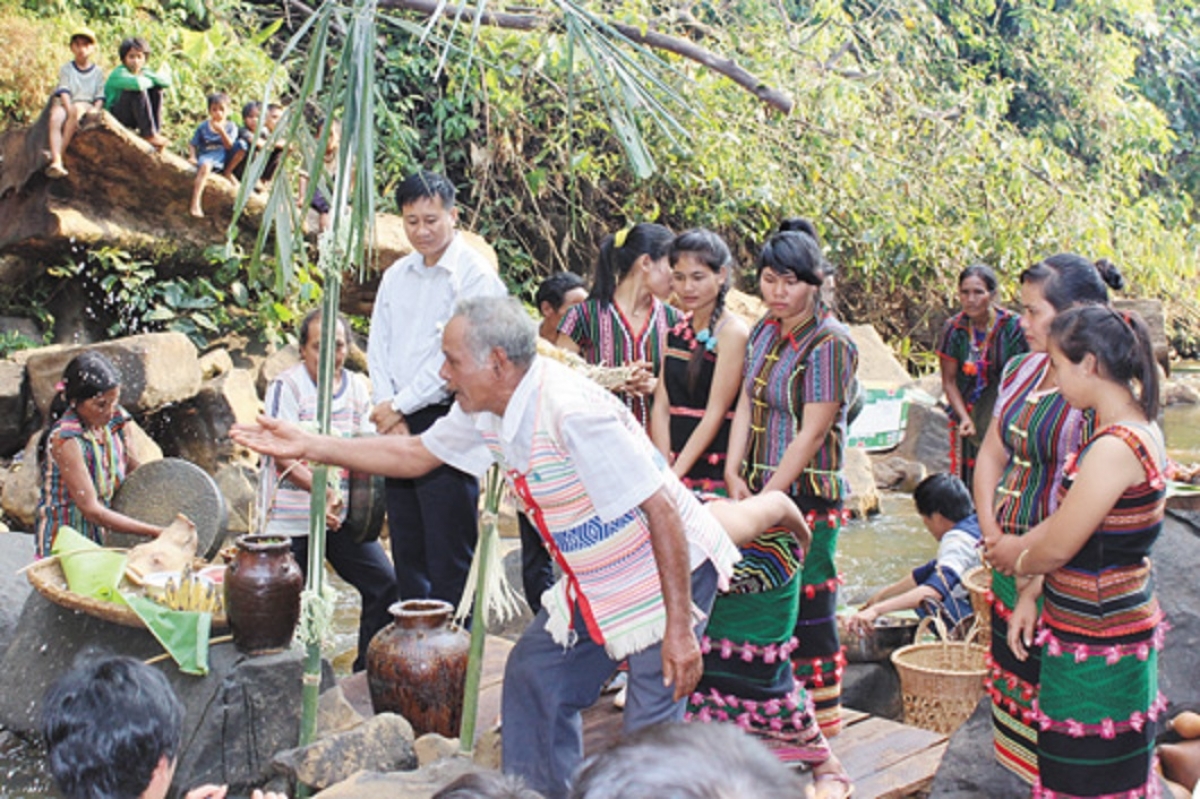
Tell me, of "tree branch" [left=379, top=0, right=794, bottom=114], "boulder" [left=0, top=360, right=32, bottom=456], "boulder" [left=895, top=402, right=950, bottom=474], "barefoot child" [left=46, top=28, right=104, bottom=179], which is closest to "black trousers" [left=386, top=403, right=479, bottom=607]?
"tree branch" [left=379, top=0, right=794, bottom=114]

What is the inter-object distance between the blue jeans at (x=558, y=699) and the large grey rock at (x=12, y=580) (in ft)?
10.3

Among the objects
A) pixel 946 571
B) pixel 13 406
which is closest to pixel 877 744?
pixel 946 571

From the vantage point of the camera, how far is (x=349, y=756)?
3.78 m

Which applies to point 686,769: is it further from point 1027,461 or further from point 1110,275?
point 1110,275

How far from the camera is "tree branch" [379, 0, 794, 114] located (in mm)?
7422

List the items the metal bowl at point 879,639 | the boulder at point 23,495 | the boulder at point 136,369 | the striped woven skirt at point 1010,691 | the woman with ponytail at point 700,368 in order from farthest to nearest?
the boulder at point 136,369, the boulder at point 23,495, the metal bowl at point 879,639, the woman with ponytail at point 700,368, the striped woven skirt at point 1010,691

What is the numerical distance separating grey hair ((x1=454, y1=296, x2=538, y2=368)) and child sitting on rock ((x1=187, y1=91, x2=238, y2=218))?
7.80m

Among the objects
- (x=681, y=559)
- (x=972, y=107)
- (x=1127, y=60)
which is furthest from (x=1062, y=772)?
(x=1127, y=60)

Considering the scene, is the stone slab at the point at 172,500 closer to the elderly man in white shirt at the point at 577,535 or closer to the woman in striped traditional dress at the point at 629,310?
the woman in striped traditional dress at the point at 629,310

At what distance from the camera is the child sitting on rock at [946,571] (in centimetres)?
554

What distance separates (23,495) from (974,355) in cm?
613

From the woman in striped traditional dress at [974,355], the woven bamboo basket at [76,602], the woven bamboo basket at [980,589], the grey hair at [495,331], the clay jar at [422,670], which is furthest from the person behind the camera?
the woman in striped traditional dress at [974,355]

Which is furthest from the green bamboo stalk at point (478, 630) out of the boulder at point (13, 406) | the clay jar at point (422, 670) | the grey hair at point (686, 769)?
the boulder at point (13, 406)

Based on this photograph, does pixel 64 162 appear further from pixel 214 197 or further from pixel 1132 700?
pixel 1132 700
